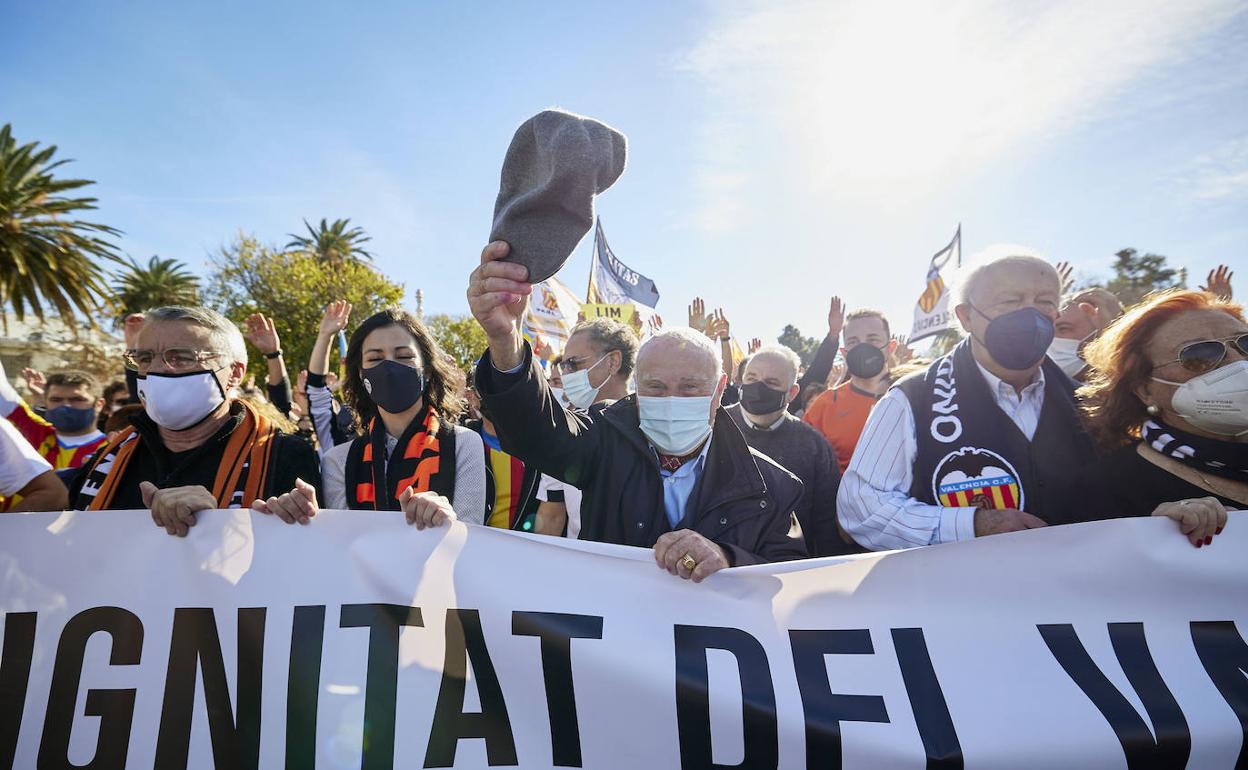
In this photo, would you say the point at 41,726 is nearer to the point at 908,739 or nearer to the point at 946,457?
the point at 908,739

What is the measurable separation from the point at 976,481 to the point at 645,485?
117 cm

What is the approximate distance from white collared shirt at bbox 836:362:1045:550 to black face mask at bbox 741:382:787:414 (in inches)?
45.9

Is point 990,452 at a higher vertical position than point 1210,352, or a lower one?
lower

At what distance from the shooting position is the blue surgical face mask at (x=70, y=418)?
5.32 m

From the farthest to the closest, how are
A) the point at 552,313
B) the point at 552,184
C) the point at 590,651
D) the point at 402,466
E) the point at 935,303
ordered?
→ the point at 935,303 < the point at 552,313 < the point at 402,466 < the point at 590,651 < the point at 552,184

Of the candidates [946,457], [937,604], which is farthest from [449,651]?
[946,457]

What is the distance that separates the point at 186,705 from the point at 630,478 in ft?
4.65

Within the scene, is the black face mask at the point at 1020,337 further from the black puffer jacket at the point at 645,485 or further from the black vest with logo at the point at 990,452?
the black puffer jacket at the point at 645,485

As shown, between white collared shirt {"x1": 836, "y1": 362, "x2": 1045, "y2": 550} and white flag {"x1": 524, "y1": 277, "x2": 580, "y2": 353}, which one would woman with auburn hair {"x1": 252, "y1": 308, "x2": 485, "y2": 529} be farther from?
white flag {"x1": 524, "y1": 277, "x2": 580, "y2": 353}

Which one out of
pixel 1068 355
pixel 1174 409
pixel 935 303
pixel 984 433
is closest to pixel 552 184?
pixel 984 433

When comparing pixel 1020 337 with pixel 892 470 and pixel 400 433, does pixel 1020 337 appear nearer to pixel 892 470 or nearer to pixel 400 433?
pixel 892 470

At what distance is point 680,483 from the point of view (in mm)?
2482

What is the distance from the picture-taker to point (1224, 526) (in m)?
2.08

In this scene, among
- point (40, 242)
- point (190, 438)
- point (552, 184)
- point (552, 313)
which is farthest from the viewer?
point (40, 242)
